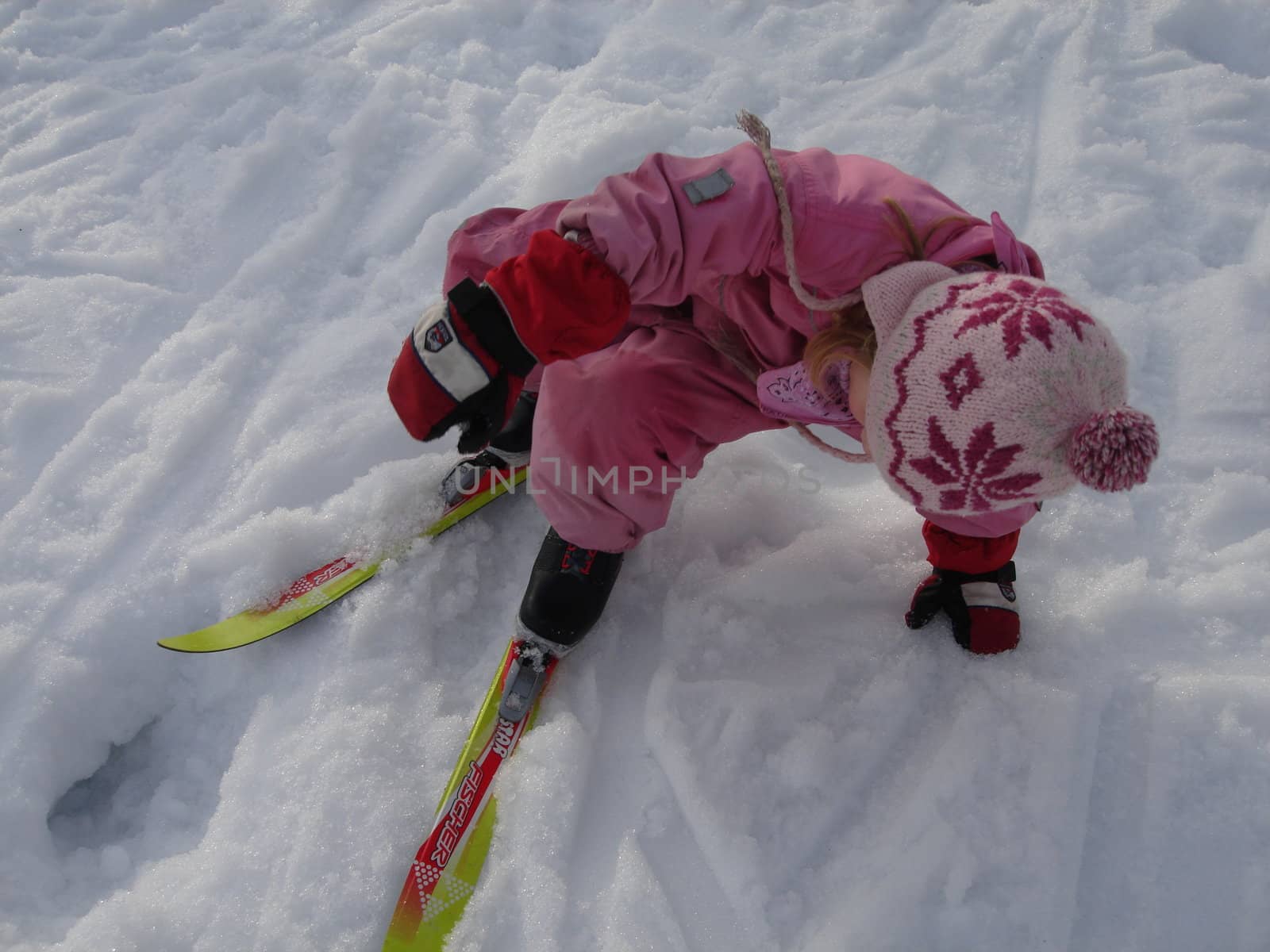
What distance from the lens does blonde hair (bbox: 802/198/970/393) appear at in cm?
112

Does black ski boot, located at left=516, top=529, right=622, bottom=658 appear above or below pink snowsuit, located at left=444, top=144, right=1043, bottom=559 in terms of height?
below

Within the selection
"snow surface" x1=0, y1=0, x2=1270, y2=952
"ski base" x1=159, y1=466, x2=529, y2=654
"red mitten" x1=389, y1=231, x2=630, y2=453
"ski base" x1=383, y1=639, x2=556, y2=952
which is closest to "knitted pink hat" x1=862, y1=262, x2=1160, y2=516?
"red mitten" x1=389, y1=231, x2=630, y2=453

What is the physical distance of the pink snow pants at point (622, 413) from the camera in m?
1.40

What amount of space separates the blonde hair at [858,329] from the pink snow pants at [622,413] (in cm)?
23

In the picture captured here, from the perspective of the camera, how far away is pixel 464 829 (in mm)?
1322

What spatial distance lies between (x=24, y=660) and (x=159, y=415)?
0.54 m

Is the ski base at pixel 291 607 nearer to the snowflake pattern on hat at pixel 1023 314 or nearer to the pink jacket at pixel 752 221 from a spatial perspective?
the pink jacket at pixel 752 221

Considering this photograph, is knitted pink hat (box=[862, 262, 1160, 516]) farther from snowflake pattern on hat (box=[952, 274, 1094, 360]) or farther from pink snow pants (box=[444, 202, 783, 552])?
pink snow pants (box=[444, 202, 783, 552])

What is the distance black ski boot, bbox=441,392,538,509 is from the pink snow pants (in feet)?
0.79

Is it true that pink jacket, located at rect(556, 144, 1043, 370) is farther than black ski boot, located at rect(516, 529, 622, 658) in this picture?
No

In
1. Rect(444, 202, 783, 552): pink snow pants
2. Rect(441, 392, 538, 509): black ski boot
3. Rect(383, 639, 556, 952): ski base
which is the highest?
Rect(444, 202, 783, 552): pink snow pants

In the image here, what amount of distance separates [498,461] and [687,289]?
0.66 metres

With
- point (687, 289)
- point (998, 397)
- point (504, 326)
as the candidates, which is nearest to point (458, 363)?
point (504, 326)

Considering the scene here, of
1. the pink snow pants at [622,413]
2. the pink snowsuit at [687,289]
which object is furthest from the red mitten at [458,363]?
the pink snow pants at [622,413]
